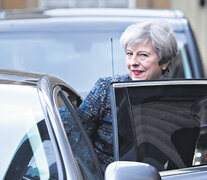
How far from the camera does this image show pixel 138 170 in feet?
8.27

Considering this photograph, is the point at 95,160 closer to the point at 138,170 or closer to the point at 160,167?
the point at 160,167

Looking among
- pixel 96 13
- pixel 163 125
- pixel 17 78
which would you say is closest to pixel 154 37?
pixel 163 125

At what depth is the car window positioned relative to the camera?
9.29 feet

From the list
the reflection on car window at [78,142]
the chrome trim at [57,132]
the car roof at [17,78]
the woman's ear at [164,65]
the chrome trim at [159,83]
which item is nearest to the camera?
the chrome trim at [57,132]

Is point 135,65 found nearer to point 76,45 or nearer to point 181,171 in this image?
point 181,171

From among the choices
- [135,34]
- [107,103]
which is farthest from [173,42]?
[107,103]

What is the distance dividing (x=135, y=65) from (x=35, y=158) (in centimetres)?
105

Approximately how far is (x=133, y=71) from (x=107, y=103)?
0.32 metres

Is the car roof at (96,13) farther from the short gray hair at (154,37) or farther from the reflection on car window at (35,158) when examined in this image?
the reflection on car window at (35,158)

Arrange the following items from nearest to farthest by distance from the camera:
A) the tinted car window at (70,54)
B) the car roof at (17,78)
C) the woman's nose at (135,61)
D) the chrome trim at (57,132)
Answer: the chrome trim at (57,132), the car roof at (17,78), the woman's nose at (135,61), the tinted car window at (70,54)

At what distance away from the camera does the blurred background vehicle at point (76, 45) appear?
4.98 metres

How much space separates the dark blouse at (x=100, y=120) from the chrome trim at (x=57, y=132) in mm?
411

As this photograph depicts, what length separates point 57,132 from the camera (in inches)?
104

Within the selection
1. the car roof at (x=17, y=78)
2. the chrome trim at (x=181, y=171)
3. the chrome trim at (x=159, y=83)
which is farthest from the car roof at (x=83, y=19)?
the chrome trim at (x=181, y=171)
